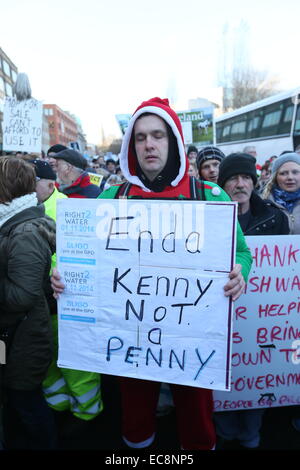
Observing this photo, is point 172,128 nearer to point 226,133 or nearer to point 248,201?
point 248,201

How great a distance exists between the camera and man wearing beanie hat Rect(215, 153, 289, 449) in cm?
214

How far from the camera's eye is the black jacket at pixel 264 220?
7.08 feet

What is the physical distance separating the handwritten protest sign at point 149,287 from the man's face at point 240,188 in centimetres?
91

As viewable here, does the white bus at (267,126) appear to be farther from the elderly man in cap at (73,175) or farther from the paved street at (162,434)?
the paved street at (162,434)

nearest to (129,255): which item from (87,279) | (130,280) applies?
(130,280)

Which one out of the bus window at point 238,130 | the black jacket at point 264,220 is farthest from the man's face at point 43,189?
the bus window at point 238,130

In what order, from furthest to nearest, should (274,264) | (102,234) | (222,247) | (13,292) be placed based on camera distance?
(274,264) < (13,292) < (102,234) < (222,247)

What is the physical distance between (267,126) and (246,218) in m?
11.5

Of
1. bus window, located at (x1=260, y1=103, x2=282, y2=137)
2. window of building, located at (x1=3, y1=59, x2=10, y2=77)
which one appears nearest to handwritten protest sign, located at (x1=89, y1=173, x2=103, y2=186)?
bus window, located at (x1=260, y1=103, x2=282, y2=137)

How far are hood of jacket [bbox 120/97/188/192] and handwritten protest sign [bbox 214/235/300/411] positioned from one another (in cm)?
65

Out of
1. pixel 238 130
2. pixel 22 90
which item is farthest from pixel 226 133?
pixel 22 90

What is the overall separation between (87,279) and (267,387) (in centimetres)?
143
